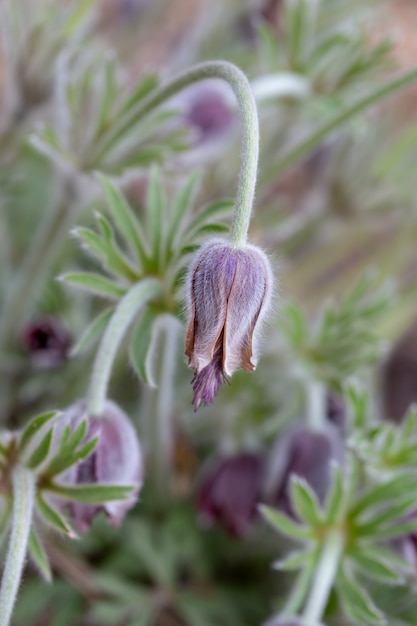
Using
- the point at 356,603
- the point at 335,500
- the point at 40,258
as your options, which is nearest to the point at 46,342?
the point at 40,258

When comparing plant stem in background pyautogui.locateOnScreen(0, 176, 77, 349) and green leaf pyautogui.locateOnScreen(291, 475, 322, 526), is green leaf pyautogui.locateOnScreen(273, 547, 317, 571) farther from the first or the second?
plant stem in background pyautogui.locateOnScreen(0, 176, 77, 349)

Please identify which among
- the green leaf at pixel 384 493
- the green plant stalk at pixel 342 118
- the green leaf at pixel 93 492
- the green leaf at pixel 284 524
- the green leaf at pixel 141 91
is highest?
the green plant stalk at pixel 342 118

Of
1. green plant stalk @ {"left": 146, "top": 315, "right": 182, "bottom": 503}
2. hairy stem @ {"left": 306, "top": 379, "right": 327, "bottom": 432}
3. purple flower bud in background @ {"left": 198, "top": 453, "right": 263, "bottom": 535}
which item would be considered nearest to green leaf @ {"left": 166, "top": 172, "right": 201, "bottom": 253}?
green plant stalk @ {"left": 146, "top": 315, "right": 182, "bottom": 503}

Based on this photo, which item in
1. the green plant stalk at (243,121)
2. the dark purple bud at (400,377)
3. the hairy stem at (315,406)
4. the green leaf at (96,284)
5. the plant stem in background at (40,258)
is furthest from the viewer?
the dark purple bud at (400,377)

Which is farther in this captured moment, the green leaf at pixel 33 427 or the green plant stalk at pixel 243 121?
the green leaf at pixel 33 427

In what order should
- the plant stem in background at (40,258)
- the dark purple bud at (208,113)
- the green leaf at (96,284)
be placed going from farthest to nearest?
the dark purple bud at (208,113) < the plant stem in background at (40,258) < the green leaf at (96,284)

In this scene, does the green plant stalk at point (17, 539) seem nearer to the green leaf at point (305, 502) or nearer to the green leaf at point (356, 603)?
the green leaf at point (305, 502)

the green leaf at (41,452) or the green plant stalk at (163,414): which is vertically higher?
the green plant stalk at (163,414)

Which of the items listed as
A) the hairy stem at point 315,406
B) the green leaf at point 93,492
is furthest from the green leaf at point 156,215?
the hairy stem at point 315,406
